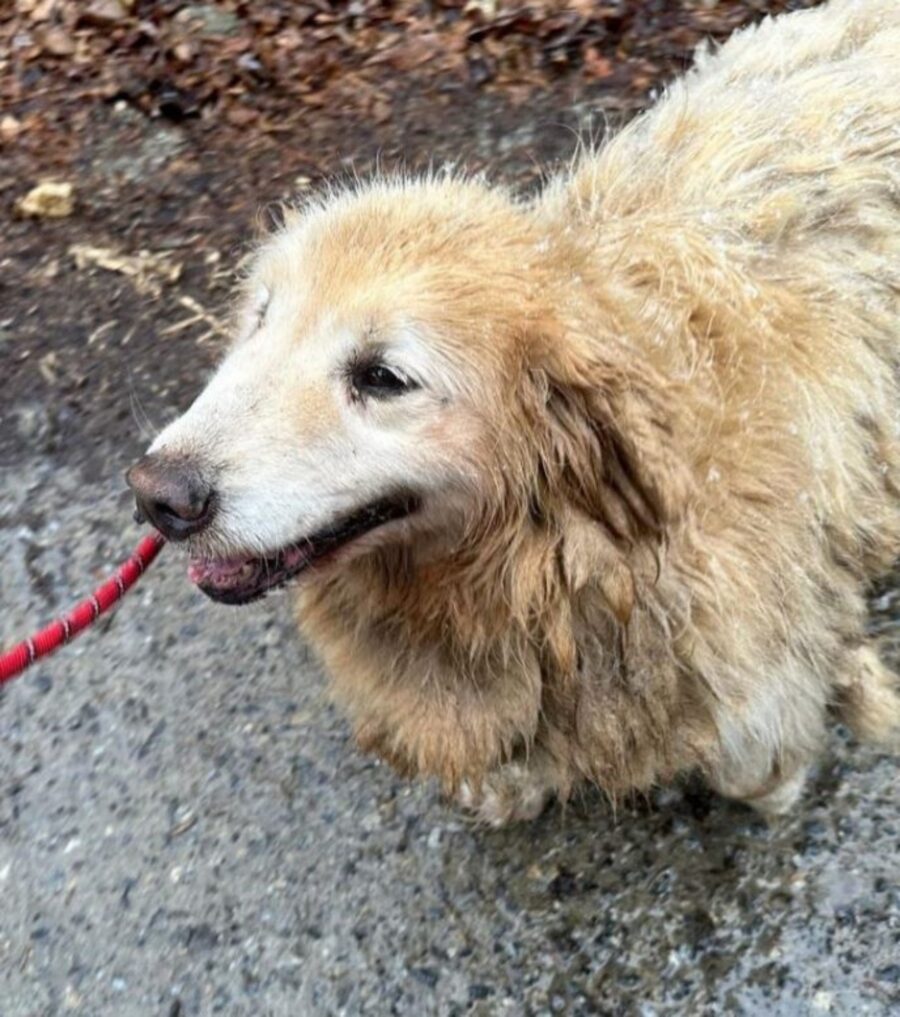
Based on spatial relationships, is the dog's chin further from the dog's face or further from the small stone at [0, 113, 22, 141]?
the small stone at [0, 113, 22, 141]

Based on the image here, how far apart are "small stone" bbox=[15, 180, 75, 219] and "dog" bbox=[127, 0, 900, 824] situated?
269 cm

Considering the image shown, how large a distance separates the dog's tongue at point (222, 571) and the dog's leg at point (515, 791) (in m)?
0.72

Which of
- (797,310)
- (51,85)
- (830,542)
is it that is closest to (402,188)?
(797,310)

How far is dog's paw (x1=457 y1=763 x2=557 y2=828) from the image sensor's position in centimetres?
254

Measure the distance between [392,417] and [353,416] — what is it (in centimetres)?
7

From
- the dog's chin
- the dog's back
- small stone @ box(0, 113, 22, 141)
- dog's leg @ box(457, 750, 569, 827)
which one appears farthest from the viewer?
small stone @ box(0, 113, 22, 141)

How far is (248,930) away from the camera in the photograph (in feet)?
8.96

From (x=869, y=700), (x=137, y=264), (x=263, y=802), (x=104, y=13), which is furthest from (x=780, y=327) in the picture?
(x=104, y=13)

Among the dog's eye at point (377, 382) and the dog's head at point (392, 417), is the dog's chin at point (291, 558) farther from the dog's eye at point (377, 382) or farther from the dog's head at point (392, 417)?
the dog's eye at point (377, 382)

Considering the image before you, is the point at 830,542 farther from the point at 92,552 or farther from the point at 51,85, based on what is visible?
the point at 51,85

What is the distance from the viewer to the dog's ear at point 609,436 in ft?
6.38

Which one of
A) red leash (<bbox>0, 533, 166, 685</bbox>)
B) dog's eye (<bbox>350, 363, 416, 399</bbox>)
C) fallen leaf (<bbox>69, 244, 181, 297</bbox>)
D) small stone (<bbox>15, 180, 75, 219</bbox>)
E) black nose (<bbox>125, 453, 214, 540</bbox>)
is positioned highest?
dog's eye (<bbox>350, 363, 416, 399</bbox>)

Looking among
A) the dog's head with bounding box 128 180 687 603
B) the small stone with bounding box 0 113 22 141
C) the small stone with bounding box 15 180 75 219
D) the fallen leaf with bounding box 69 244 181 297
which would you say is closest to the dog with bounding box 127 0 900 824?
the dog's head with bounding box 128 180 687 603

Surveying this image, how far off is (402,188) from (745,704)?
4.01 feet
